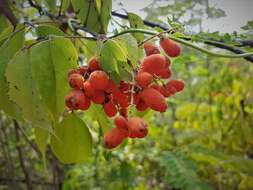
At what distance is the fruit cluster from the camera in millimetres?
528

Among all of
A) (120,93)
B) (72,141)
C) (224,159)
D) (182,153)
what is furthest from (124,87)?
(182,153)

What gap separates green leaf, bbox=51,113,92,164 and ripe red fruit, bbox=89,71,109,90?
24 cm

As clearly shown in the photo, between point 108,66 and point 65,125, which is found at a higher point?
point 108,66

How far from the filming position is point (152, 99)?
534mm

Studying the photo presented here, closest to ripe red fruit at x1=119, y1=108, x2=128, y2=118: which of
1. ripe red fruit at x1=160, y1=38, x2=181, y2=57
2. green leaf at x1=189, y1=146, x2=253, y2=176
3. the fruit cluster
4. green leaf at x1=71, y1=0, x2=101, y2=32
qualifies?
the fruit cluster

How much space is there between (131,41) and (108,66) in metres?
0.07

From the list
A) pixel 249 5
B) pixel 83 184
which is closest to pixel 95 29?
pixel 249 5

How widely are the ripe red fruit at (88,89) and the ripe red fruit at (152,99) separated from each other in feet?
0.21

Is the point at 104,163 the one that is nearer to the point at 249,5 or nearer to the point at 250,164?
the point at 250,164

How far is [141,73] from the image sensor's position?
54 centimetres

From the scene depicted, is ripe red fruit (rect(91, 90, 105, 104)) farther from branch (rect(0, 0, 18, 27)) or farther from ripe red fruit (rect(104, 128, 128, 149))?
branch (rect(0, 0, 18, 27))

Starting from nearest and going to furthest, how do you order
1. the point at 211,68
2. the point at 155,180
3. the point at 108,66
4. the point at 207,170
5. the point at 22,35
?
the point at 108,66 → the point at 22,35 → the point at 207,170 → the point at 155,180 → the point at 211,68

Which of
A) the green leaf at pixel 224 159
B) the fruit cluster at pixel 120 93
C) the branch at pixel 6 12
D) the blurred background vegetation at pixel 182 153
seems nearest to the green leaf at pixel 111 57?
the fruit cluster at pixel 120 93

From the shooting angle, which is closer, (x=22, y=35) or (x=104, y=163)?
(x=22, y=35)
